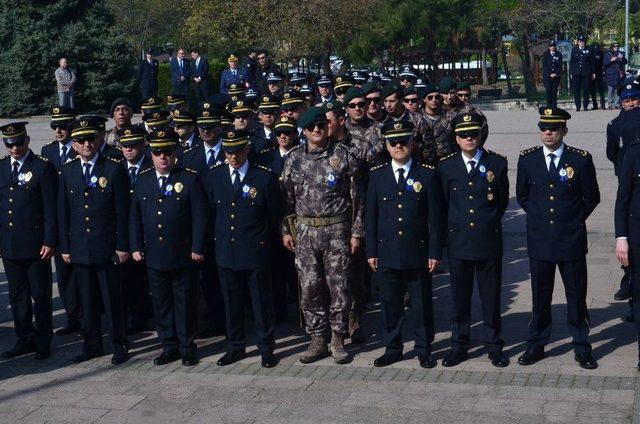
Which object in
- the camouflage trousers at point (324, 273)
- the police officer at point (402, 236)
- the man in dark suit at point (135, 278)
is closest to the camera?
the police officer at point (402, 236)

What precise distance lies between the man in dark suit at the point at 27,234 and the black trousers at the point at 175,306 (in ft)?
3.29

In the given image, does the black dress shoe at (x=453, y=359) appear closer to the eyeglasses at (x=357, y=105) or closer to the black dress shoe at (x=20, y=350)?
the eyeglasses at (x=357, y=105)

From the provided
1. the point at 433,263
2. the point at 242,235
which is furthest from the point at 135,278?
the point at 433,263

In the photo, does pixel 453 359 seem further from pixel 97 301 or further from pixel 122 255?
pixel 97 301

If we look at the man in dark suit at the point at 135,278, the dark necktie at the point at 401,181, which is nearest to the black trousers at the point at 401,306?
the dark necktie at the point at 401,181

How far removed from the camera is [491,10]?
1506 inches

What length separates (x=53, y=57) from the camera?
3309 cm

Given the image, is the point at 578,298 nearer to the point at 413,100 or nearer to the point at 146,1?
the point at 413,100

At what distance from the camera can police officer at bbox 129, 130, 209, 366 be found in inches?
348

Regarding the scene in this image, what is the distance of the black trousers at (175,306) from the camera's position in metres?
8.95

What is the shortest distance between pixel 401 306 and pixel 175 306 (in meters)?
1.85

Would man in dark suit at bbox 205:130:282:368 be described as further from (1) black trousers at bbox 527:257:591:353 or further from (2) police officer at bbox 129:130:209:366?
(1) black trousers at bbox 527:257:591:353

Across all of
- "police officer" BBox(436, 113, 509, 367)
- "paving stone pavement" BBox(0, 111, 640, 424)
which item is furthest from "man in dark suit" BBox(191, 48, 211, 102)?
"police officer" BBox(436, 113, 509, 367)

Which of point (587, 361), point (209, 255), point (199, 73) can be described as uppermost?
point (199, 73)
